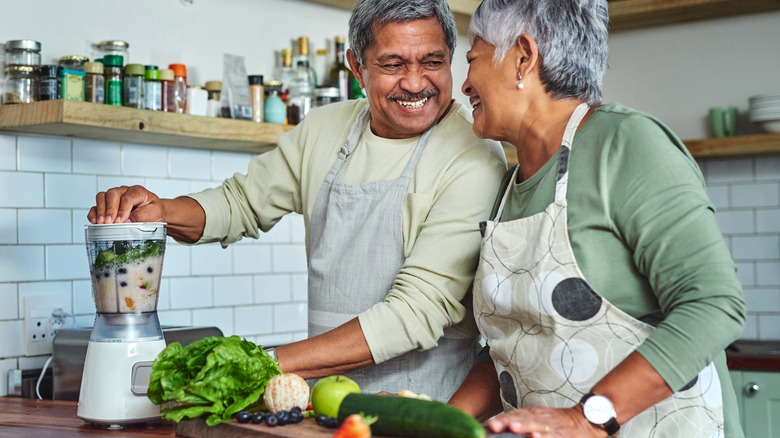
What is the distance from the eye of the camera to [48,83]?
2.45 m

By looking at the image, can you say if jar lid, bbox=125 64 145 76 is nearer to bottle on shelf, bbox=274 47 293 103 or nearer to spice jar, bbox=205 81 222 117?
spice jar, bbox=205 81 222 117

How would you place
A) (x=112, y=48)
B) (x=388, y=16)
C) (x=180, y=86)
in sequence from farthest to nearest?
(x=180, y=86) < (x=112, y=48) < (x=388, y=16)

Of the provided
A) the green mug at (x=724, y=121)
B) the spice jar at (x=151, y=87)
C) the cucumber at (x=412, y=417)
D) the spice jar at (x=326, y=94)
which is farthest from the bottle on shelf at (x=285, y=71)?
the cucumber at (x=412, y=417)

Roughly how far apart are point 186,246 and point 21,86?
0.77 m

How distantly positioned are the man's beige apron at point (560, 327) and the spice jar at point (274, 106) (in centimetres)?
156

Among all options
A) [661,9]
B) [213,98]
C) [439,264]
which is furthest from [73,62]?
[661,9]

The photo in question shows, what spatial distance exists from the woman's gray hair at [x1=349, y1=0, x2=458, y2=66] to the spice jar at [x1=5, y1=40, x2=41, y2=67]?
1.03m

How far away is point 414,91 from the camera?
1.88m

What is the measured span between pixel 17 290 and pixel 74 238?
23 cm

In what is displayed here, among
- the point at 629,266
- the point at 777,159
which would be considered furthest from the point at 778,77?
the point at 629,266

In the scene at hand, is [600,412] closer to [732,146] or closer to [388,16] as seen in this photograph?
[388,16]

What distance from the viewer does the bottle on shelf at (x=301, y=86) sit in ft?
10.2

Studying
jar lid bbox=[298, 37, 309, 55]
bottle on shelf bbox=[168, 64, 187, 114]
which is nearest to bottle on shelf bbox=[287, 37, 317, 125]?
jar lid bbox=[298, 37, 309, 55]

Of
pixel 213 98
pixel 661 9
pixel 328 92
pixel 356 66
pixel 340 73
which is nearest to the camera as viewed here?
pixel 356 66
